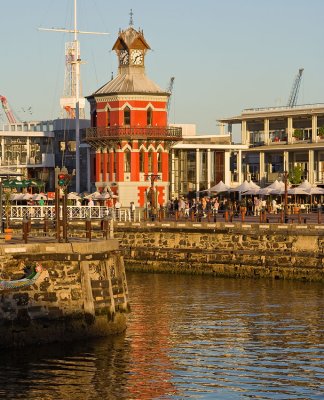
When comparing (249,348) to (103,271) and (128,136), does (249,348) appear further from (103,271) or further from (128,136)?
(128,136)

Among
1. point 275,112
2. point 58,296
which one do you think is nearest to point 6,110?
point 275,112

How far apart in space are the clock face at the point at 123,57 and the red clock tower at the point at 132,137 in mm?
762

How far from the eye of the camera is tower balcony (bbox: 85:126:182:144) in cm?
9062

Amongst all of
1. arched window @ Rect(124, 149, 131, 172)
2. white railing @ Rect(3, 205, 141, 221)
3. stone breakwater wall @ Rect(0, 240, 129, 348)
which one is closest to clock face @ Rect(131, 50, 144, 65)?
arched window @ Rect(124, 149, 131, 172)

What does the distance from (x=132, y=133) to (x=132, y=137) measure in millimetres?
323

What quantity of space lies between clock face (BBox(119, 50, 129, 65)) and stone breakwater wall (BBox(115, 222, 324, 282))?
74.4ft

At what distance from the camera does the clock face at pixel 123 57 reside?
9525cm

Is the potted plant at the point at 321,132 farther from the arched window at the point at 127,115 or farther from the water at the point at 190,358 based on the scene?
the water at the point at 190,358

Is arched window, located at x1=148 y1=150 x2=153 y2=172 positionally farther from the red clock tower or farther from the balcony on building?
the balcony on building

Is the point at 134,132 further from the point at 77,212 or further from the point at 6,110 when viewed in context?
the point at 6,110

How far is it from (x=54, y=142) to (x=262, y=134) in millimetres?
21234

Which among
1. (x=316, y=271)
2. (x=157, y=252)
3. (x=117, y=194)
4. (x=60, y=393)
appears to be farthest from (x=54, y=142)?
(x=60, y=393)

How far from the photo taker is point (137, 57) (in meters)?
95.4

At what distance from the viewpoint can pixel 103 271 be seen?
43.0 metres
